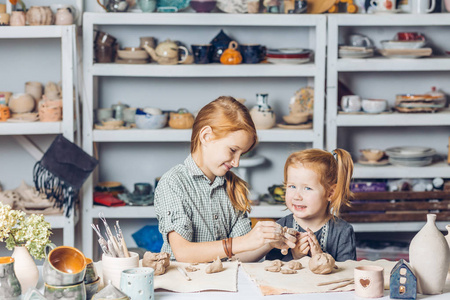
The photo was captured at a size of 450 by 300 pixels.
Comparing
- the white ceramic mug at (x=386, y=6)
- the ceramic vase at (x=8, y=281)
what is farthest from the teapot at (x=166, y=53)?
the ceramic vase at (x=8, y=281)

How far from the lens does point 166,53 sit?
3.58 m

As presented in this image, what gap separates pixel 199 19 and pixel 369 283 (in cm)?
220

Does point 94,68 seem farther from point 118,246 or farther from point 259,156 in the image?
point 118,246

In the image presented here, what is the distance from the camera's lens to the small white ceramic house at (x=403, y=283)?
1.70 m

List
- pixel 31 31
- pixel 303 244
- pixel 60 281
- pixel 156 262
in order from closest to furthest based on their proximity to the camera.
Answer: pixel 60 281
pixel 156 262
pixel 303 244
pixel 31 31

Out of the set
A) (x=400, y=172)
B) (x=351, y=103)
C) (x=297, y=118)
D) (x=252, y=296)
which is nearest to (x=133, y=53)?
(x=297, y=118)

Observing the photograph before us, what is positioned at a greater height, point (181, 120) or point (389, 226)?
point (181, 120)

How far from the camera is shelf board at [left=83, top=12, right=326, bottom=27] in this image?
11.6 feet

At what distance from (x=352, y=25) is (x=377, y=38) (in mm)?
394

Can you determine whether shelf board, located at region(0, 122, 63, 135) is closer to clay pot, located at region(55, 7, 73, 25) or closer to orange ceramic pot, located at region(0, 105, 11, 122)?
orange ceramic pot, located at region(0, 105, 11, 122)

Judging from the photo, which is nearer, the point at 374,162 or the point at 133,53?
the point at 133,53

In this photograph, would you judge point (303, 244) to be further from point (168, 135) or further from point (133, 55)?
point (133, 55)

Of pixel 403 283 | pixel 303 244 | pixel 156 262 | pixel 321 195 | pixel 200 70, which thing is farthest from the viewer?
pixel 200 70

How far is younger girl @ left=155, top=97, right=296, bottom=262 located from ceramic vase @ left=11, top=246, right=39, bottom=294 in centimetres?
49
